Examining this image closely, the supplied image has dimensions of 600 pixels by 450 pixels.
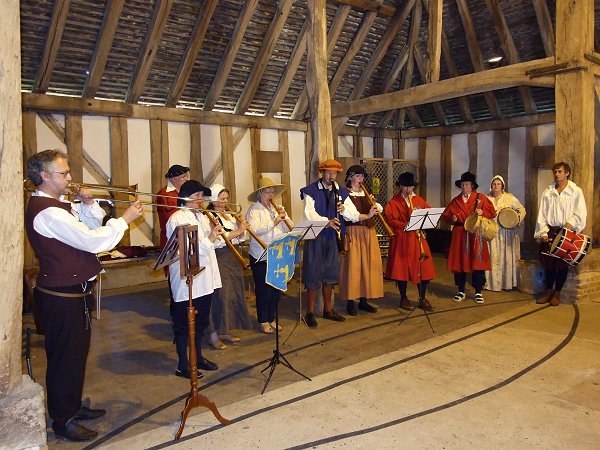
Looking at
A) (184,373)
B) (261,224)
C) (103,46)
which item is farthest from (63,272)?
(103,46)

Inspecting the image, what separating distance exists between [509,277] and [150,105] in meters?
5.50

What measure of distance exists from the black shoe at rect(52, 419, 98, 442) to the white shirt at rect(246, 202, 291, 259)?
218cm

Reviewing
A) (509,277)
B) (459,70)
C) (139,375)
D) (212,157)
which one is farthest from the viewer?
Answer: (459,70)

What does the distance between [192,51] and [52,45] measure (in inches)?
70.7

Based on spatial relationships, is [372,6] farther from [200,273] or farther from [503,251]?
[200,273]

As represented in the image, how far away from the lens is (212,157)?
27.2 ft

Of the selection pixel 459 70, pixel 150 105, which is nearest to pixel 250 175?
pixel 150 105

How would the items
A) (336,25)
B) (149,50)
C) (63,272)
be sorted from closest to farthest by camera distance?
(63,272), (149,50), (336,25)

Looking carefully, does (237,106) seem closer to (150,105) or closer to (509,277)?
(150,105)

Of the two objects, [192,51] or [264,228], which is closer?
[264,228]

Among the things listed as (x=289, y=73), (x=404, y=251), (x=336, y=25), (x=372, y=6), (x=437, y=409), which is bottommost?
(x=437, y=409)

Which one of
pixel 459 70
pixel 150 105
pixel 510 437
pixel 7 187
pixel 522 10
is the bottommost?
pixel 510 437

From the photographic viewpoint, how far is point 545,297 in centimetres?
592

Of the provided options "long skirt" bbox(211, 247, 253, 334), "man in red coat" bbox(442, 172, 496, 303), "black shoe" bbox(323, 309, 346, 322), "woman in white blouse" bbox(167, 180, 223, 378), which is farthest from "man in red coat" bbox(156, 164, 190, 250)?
"man in red coat" bbox(442, 172, 496, 303)
